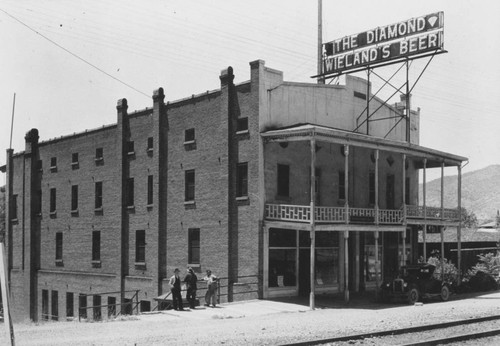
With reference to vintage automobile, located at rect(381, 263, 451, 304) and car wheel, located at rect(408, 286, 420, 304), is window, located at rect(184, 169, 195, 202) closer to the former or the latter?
vintage automobile, located at rect(381, 263, 451, 304)

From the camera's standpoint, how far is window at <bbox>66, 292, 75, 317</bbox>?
39.8m

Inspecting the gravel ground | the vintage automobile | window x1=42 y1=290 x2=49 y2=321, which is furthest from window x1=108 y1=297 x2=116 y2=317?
the vintage automobile

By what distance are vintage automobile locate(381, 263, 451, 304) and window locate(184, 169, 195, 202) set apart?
A: 430 inches

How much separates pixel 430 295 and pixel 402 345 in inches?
540

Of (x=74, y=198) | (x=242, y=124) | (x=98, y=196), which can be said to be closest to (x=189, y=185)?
(x=242, y=124)

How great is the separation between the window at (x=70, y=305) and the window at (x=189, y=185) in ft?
45.7

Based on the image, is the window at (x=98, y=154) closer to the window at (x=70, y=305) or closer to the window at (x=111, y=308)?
the window at (x=111, y=308)

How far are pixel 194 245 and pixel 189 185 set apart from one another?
124 inches

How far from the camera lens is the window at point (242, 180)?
92.3 ft

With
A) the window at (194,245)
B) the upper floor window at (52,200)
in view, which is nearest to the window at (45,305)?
the upper floor window at (52,200)

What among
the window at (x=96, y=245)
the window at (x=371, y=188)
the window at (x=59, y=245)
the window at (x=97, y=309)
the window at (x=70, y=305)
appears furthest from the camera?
the window at (x=59, y=245)

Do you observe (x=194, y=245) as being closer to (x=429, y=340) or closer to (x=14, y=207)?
(x=429, y=340)

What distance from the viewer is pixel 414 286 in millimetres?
25484

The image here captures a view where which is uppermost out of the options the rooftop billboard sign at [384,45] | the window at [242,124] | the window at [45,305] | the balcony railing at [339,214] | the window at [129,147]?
the rooftop billboard sign at [384,45]
